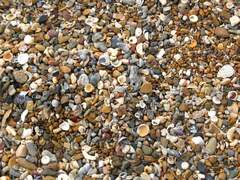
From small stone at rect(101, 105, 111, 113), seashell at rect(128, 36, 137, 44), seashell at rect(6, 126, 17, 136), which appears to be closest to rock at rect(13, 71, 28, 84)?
seashell at rect(6, 126, 17, 136)

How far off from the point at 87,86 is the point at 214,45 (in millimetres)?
492

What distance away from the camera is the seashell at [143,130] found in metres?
1.93

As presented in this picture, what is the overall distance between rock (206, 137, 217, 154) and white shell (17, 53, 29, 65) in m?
0.70

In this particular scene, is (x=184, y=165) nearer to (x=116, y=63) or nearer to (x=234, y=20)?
(x=116, y=63)

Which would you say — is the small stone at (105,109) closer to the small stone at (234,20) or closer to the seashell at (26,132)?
the seashell at (26,132)

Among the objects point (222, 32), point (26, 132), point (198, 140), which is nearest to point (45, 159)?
point (26, 132)

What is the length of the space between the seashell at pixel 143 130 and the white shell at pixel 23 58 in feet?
1.57

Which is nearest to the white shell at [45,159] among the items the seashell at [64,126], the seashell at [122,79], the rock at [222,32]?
the seashell at [64,126]

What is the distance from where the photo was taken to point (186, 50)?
7.01 feet

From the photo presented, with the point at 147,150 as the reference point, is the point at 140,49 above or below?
above

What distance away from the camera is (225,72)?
6.80ft

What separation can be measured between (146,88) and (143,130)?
16 centimetres

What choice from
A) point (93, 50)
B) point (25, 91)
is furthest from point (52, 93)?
point (93, 50)

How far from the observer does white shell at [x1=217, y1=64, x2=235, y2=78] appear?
6.79ft
